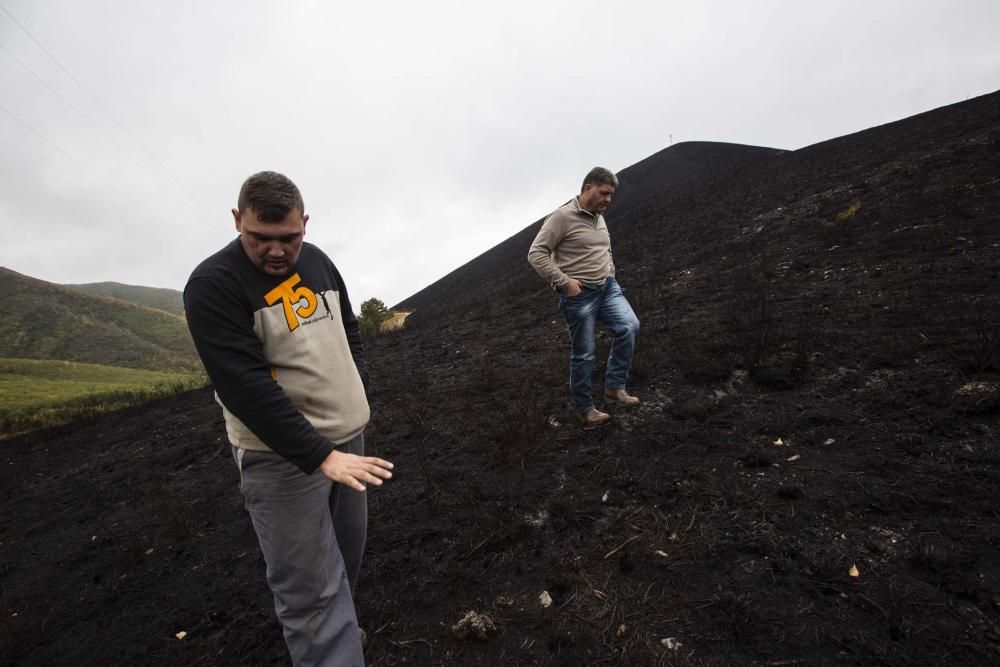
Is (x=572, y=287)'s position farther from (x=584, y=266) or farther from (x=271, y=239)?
(x=271, y=239)

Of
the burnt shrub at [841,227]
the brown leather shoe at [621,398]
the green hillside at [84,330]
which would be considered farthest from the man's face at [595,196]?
the green hillside at [84,330]

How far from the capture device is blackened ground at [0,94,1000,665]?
176 centimetres

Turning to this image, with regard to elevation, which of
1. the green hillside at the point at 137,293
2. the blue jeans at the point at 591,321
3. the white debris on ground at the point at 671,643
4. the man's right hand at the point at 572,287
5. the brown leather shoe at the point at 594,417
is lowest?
the white debris on ground at the point at 671,643

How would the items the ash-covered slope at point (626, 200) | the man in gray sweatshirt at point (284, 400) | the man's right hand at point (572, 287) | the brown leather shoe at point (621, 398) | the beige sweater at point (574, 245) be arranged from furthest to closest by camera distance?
the ash-covered slope at point (626, 200), the brown leather shoe at point (621, 398), the beige sweater at point (574, 245), the man's right hand at point (572, 287), the man in gray sweatshirt at point (284, 400)

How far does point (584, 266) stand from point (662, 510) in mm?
1733

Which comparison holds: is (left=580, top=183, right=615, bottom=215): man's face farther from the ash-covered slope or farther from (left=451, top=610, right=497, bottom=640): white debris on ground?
the ash-covered slope

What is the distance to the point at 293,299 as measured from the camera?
4.52ft

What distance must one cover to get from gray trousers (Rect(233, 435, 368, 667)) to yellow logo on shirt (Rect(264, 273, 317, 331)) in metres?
0.43

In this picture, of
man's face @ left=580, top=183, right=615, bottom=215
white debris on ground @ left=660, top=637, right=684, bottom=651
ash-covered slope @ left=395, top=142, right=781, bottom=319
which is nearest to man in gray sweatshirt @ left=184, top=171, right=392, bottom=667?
white debris on ground @ left=660, top=637, right=684, bottom=651

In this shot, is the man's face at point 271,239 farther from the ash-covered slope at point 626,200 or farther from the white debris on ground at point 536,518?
the ash-covered slope at point 626,200

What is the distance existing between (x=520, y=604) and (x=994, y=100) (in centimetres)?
1994

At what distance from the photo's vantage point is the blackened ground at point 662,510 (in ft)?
5.76

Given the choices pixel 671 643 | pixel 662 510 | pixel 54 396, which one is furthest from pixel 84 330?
pixel 671 643

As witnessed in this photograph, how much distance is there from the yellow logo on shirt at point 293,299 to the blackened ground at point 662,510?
5.03ft
